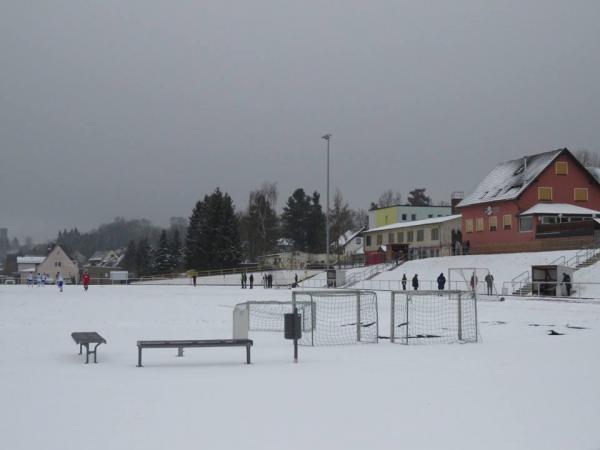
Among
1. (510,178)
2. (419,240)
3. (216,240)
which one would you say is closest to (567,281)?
(510,178)

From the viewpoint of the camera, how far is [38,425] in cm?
809

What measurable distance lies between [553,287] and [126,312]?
80.6 feet

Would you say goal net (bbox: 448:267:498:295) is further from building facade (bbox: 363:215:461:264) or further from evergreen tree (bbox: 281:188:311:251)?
evergreen tree (bbox: 281:188:311:251)

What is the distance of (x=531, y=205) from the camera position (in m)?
59.6

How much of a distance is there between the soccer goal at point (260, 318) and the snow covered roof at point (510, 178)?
3804 cm

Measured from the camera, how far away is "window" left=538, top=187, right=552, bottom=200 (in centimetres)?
Result: 6003

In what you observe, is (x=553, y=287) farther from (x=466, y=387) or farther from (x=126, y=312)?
(x=466, y=387)

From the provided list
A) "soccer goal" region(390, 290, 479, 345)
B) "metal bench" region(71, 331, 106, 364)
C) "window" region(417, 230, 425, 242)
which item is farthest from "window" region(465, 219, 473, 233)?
"metal bench" region(71, 331, 106, 364)

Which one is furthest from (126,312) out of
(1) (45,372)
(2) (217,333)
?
(1) (45,372)

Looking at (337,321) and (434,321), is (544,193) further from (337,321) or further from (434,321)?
(337,321)

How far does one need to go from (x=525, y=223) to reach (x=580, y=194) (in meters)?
7.50

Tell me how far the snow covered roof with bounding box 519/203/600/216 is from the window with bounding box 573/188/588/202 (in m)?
1.20

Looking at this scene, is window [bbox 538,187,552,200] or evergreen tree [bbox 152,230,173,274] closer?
window [bbox 538,187,552,200]

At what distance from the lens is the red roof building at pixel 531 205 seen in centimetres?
5672
